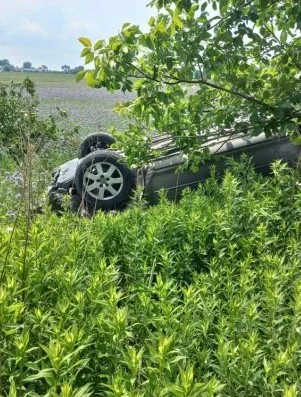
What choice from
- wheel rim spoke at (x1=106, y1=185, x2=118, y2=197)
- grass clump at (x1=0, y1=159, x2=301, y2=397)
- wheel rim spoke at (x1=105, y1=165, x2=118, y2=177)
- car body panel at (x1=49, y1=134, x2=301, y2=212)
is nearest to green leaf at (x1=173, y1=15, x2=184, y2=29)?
grass clump at (x1=0, y1=159, x2=301, y2=397)

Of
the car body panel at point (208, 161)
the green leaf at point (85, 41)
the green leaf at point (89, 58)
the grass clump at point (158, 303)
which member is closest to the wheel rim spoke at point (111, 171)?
the car body panel at point (208, 161)

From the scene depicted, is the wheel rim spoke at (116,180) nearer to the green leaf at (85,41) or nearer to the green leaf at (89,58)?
the green leaf at (89,58)

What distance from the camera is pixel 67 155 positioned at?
11.2 meters

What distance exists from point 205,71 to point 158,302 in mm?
3136

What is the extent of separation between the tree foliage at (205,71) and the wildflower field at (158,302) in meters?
1.09

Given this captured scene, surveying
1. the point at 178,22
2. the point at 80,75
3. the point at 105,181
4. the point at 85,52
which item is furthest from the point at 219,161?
the point at 85,52

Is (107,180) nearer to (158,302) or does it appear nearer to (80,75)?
(80,75)

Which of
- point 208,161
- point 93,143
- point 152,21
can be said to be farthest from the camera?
point 93,143

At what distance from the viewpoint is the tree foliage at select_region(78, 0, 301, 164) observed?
5145mm

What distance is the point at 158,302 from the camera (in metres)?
2.92

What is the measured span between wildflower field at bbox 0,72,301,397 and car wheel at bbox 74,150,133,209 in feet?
8.29

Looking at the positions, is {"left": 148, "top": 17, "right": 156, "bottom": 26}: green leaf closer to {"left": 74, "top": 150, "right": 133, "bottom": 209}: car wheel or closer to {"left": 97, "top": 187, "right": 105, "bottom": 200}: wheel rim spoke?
{"left": 74, "top": 150, "right": 133, "bottom": 209}: car wheel

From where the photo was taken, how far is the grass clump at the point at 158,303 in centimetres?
234

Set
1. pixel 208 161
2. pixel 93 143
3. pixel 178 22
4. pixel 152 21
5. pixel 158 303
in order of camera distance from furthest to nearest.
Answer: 1. pixel 93 143
2. pixel 208 161
3. pixel 152 21
4. pixel 178 22
5. pixel 158 303
